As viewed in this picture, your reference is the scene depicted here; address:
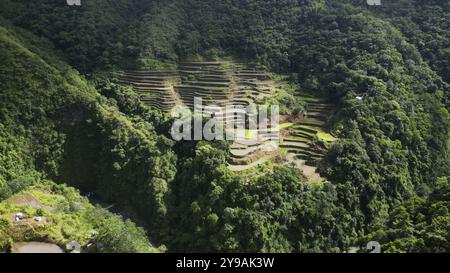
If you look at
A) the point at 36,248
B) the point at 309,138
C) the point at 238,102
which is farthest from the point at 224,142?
the point at 36,248

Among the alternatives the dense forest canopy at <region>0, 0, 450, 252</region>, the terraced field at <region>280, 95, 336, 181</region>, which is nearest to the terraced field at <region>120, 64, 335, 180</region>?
the terraced field at <region>280, 95, 336, 181</region>

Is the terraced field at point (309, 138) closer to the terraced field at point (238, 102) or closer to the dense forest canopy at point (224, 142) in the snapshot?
the terraced field at point (238, 102)

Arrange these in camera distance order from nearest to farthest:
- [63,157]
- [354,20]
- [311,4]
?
1. [63,157]
2. [354,20]
3. [311,4]

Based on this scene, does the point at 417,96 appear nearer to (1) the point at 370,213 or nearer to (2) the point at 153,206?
(1) the point at 370,213

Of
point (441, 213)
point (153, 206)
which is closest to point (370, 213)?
point (441, 213)

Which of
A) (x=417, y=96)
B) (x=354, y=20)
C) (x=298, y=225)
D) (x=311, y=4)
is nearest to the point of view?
(x=298, y=225)

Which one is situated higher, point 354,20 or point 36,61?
point 354,20

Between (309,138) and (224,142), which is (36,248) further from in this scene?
(309,138)

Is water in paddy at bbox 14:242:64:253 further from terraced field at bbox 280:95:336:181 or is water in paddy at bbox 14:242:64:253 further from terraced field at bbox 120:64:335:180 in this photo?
terraced field at bbox 280:95:336:181
